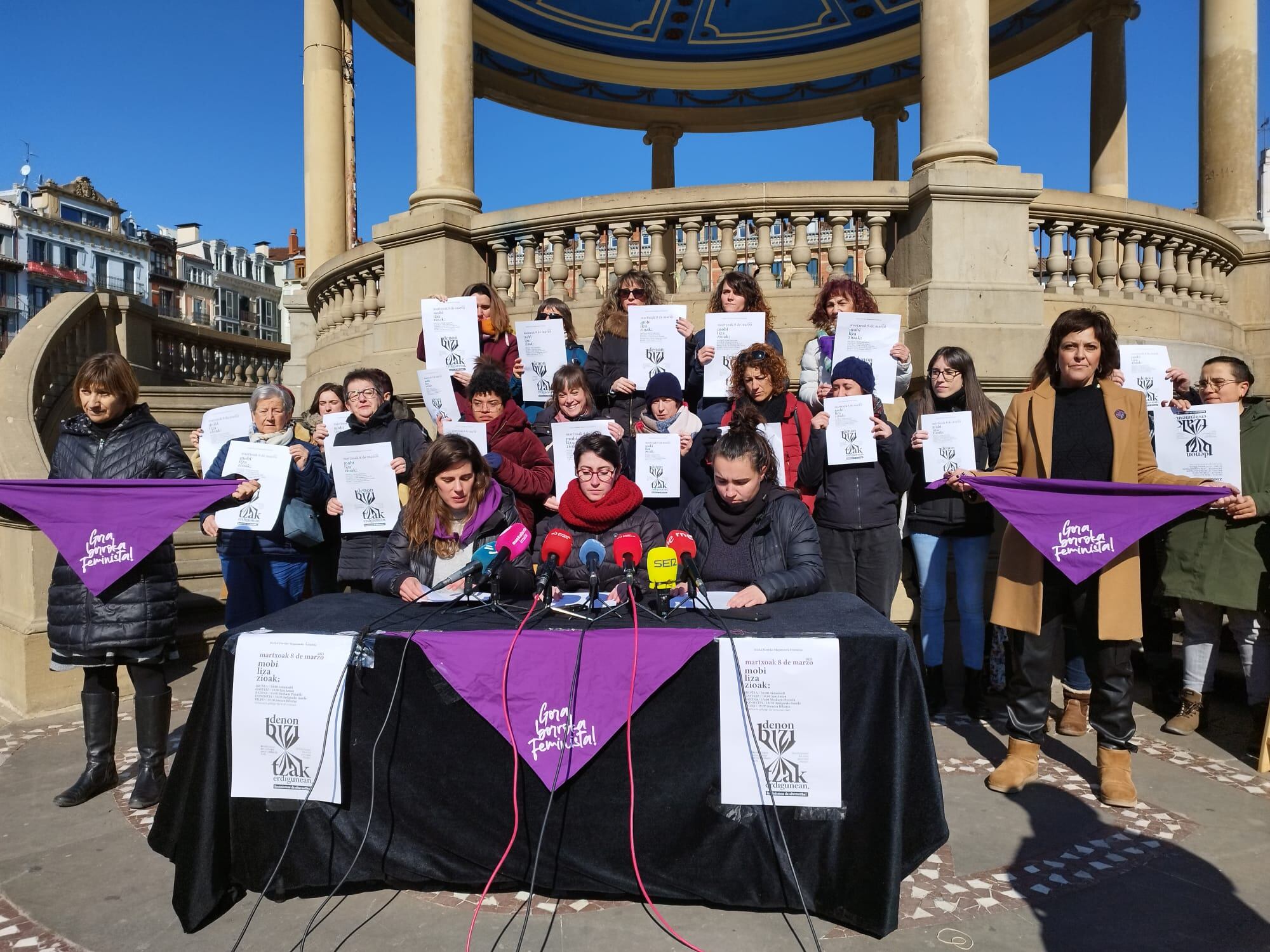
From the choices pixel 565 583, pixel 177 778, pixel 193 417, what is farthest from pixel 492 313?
pixel 193 417

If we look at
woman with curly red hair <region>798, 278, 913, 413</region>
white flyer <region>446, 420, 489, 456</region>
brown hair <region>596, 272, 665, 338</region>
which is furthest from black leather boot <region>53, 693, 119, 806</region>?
woman with curly red hair <region>798, 278, 913, 413</region>

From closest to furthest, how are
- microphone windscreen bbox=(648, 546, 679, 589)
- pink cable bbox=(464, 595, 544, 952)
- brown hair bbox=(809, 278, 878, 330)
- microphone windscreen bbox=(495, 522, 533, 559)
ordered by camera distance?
1. pink cable bbox=(464, 595, 544, 952)
2. microphone windscreen bbox=(648, 546, 679, 589)
3. microphone windscreen bbox=(495, 522, 533, 559)
4. brown hair bbox=(809, 278, 878, 330)

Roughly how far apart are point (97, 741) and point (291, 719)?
1933 mm

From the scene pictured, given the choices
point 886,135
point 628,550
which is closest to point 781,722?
point 628,550

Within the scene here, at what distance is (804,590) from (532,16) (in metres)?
16.1

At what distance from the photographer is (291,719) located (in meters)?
3.29

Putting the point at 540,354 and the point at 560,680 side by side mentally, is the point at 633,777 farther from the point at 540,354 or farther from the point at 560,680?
the point at 540,354

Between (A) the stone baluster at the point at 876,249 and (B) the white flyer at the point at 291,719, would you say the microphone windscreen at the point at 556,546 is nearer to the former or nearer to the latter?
(B) the white flyer at the point at 291,719

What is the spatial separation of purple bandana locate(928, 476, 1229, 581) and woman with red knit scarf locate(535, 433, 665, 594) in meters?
1.84

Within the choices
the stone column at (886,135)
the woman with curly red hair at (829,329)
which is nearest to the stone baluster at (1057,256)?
the woman with curly red hair at (829,329)

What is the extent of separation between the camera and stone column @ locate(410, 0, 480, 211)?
28.8 feet

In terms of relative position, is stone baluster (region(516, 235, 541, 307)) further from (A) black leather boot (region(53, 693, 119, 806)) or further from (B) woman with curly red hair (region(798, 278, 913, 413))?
(A) black leather boot (region(53, 693, 119, 806))

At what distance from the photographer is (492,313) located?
21.3ft

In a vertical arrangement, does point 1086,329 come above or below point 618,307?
below
